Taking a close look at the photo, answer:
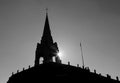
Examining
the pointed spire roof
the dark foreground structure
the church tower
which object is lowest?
the dark foreground structure

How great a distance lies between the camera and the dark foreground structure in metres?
30.4

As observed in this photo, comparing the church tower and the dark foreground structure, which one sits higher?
the church tower

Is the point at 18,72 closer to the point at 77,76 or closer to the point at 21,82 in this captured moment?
the point at 21,82

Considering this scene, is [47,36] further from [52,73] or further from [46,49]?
[52,73]

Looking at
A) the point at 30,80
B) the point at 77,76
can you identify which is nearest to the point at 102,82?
the point at 77,76

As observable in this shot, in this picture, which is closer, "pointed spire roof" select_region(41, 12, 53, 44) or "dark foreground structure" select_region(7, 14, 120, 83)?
"dark foreground structure" select_region(7, 14, 120, 83)

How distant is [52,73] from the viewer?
99.5 ft

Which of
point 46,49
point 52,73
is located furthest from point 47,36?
point 52,73

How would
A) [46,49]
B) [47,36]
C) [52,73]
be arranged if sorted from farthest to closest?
[47,36] < [46,49] < [52,73]

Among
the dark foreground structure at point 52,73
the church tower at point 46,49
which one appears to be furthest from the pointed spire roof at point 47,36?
the dark foreground structure at point 52,73

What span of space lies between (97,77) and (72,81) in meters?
6.76

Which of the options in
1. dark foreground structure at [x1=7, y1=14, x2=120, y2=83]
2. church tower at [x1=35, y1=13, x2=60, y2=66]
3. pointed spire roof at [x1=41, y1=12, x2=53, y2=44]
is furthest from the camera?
pointed spire roof at [x1=41, y1=12, x2=53, y2=44]

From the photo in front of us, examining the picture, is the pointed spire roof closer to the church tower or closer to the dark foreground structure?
the church tower

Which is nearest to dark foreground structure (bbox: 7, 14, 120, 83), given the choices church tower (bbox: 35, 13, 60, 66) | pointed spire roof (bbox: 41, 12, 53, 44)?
church tower (bbox: 35, 13, 60, 66)
